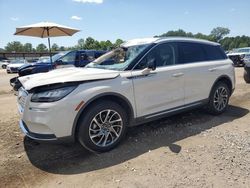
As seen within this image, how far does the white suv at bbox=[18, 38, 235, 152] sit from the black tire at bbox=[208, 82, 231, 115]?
0.07 ft

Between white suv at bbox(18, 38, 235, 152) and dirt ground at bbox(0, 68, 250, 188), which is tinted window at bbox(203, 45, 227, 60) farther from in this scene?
dirt ground at bbox(0, 68, 250, 188)

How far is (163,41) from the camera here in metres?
4.73

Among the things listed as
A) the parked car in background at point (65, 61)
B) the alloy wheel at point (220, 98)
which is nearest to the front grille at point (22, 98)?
the alloy wheel at point (220, 98)

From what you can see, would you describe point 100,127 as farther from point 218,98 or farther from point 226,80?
point 226,80

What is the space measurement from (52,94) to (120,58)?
1622 millimetres

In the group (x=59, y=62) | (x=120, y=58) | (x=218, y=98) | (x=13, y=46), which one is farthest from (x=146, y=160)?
(x=13, y=46)

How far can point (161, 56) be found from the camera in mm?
4672

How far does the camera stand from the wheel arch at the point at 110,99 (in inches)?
142

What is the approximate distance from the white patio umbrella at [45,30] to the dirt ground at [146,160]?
5.41m

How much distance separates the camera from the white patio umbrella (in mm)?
9438

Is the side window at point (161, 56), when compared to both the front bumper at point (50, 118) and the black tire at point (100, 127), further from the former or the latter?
the front bumper at point (50, 118)

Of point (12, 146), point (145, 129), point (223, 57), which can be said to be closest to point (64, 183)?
point (12, 146)

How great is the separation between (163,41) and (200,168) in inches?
94.8

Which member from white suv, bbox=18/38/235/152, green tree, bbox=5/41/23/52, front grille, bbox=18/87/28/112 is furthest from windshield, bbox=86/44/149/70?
green tree, bbox=5/41/23/52
